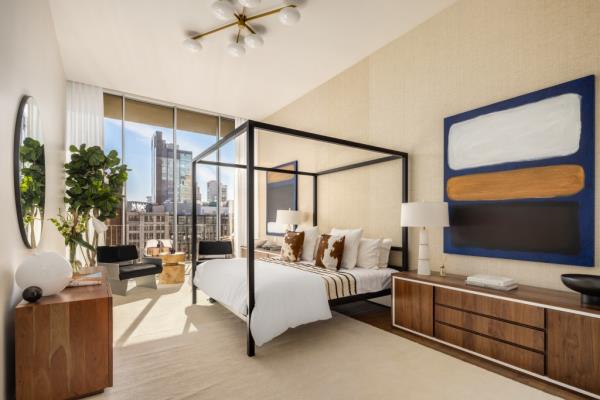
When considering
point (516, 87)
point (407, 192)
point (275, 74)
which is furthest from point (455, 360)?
point (275, 74)

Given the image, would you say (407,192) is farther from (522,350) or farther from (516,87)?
(522,350)

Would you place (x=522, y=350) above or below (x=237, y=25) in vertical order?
below

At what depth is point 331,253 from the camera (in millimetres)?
3469

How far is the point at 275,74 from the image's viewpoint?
464 cm

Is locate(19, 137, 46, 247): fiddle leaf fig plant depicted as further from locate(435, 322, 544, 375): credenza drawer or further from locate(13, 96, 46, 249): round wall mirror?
A: locate(435, 322, 544, 375): credenza drawer

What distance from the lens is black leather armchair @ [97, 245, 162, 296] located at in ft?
14.0

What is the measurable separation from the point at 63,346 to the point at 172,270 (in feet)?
11.0

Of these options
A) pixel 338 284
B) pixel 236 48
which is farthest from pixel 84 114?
pixel 338 284

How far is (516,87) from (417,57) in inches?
46.9

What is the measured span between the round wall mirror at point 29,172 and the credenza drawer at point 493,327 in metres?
3.18

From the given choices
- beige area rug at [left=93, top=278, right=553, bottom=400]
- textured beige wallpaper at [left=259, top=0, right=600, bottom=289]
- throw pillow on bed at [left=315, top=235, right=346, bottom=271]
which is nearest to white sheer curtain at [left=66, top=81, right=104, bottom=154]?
beige area rug at [left=93, top=278, right=553, bottom=400]

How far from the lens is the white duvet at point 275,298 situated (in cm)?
247

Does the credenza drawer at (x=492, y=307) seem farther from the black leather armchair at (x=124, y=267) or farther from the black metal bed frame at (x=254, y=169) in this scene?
the black leather armchair at (x=124, y=267)

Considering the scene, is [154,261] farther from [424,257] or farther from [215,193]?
[424,257]
